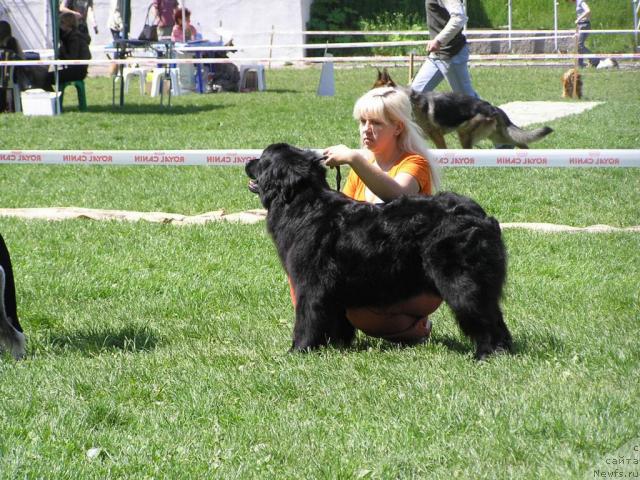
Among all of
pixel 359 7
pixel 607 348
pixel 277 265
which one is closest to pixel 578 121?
pixel 277 265

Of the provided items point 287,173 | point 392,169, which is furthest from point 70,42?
point 287,173

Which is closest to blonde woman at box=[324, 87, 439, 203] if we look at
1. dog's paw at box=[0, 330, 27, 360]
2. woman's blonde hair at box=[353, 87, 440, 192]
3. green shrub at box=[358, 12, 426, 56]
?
woman's blonde hair at box=[353, 87, 440, 192]

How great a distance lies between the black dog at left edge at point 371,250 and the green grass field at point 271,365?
0.23 meters

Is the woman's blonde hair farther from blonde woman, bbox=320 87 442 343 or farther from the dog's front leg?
the dog's front leg

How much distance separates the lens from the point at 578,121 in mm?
14477

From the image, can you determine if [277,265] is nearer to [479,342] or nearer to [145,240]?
[145,240]

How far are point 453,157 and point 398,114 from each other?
7.43ft

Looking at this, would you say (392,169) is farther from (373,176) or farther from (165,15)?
(165,15)

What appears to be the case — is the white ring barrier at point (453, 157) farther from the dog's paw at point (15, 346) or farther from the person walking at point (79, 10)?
the person walking at point (79, 10)

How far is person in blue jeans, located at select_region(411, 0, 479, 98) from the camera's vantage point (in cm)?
1147

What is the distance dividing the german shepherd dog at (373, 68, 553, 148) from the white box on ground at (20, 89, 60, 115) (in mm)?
7405

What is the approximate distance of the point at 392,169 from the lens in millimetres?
5113

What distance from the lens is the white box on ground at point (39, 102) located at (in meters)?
16.7

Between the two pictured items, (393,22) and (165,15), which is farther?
(393,22)
